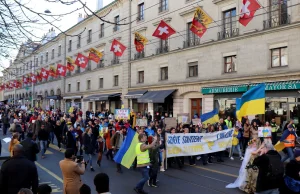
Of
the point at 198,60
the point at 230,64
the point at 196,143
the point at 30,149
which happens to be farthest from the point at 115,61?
the point at 30,149

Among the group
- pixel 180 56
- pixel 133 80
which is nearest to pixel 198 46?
pixel 180 56

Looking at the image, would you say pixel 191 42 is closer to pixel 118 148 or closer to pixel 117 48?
pixel 117 48

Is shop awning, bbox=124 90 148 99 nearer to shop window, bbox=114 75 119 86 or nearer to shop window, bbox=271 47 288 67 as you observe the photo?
shop window, bbox=114 75 119 86

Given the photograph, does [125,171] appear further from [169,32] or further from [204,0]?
[204,0]

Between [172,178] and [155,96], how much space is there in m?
16.4

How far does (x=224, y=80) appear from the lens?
21.1 meters

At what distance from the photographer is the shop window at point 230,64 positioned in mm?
21000

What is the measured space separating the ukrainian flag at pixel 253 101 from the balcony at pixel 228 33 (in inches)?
461

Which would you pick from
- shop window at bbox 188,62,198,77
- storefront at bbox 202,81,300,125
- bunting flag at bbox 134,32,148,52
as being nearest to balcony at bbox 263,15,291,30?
storefront at bbox 202,81,300,125

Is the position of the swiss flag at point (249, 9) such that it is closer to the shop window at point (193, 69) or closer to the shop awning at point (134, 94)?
the shop window at point (193, 69)

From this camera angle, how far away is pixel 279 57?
18.2 metres

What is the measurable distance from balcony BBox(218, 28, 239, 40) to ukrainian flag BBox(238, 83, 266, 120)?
11711 mm

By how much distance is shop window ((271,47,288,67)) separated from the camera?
1795cm

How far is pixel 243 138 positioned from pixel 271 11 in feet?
28.3
